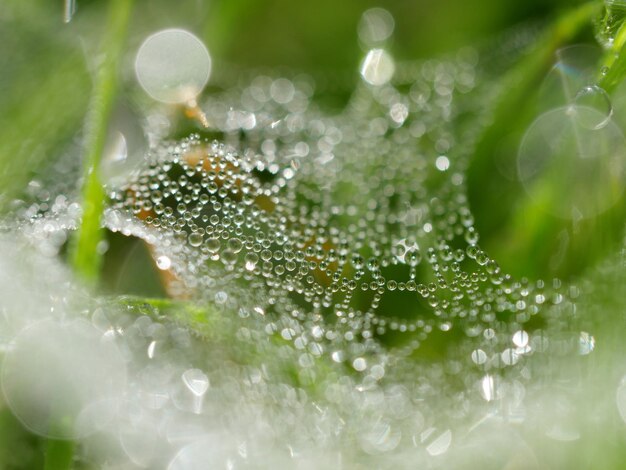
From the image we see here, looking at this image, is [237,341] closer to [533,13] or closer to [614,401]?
[614,401]

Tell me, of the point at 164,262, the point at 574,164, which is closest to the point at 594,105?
the point at 574,164

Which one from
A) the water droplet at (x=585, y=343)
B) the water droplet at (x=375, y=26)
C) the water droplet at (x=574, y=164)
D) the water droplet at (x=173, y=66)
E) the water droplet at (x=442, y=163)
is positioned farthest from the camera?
the water droplet at (x=375, y=26)

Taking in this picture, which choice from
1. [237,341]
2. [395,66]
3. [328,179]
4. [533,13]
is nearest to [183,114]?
[328,179]

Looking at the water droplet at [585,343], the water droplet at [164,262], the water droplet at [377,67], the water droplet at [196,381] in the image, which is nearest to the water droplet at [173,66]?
the water droplet at [377,67]

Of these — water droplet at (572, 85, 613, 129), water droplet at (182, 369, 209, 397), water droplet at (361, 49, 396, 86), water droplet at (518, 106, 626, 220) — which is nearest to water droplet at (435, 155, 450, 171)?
water droplet at (518, 106, 626, 220)

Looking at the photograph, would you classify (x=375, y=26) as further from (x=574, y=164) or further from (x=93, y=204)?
(x=93, y=204)

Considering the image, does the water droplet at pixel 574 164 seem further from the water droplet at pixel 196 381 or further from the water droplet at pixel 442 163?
the water droplet at pixel 196 381

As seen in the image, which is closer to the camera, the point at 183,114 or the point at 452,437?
the point at 452,437

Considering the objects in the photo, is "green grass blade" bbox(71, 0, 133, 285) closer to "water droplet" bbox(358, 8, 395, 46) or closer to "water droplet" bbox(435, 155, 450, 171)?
"water droplet" bbox(435, 155, 450, 171)
